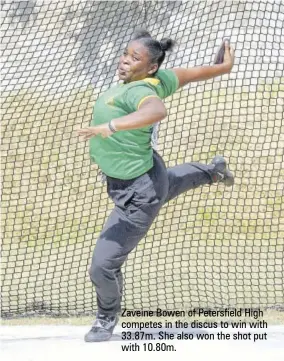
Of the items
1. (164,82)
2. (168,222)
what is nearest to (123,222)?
(164,82)

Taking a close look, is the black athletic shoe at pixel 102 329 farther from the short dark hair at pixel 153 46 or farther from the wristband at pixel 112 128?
the short dark hair at pixel 153 46

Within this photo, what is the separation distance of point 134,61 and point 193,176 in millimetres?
787

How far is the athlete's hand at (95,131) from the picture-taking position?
12.6 ft

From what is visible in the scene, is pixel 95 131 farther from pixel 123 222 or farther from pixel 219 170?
pixel 219 170

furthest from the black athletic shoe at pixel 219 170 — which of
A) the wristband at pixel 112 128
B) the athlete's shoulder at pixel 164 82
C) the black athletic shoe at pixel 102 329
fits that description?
the wristband at pixel 112 128

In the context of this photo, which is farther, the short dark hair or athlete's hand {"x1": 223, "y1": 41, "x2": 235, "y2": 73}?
athlete's hand {"x1": 223, "y1": 41, "x2": 235, "y2": 73}

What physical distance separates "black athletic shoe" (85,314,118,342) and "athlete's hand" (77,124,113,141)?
104 centimetres

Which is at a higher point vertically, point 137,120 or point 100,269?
point 137,120

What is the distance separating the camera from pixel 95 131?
386cm

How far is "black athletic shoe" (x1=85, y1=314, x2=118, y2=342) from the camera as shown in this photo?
450 centimetres

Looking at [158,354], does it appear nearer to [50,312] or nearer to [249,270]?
[50,312]

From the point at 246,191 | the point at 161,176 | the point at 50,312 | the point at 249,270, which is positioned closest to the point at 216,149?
the point at 246,191

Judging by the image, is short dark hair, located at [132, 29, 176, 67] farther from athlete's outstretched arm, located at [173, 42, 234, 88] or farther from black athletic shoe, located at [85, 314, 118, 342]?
black athletic shoe, located at [85, 314, 118, 342]

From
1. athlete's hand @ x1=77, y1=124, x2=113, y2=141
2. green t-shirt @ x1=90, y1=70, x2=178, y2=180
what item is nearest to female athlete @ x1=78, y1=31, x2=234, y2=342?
green t-shirt @ x1=90, y1=70, x2=178, y2=180
